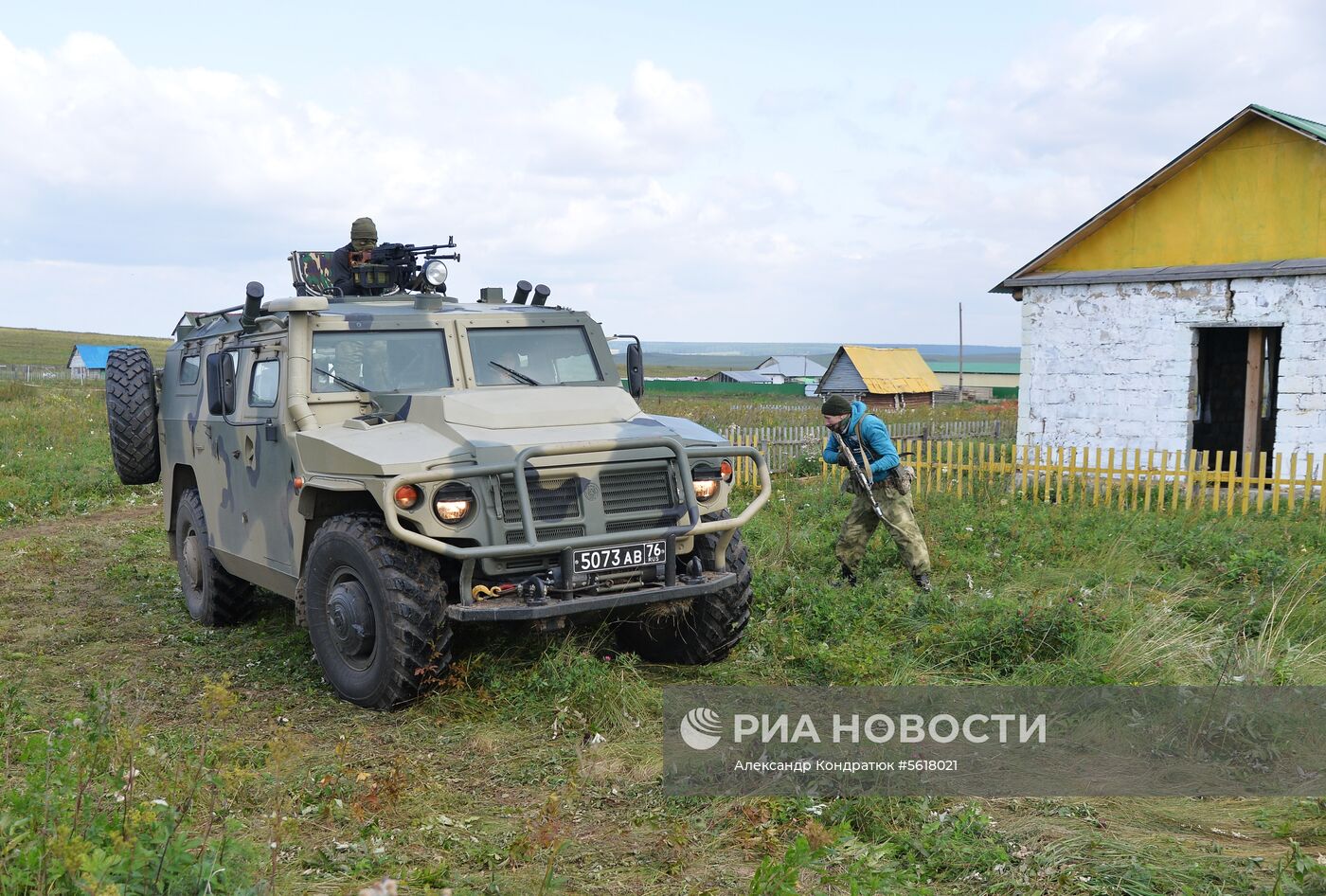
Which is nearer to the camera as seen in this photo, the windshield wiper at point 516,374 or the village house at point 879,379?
the windshield wiper at point 516,374

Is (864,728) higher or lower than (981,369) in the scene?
lower

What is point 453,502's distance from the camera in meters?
5.49

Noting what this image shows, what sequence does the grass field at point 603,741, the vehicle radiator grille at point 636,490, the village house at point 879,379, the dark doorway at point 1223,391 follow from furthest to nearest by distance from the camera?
1. the village house at point 879,379
2. the dark doorway at point 1223,391
3. the vehicle radiator grille at point 636,490
4. the grass field at point 603,741

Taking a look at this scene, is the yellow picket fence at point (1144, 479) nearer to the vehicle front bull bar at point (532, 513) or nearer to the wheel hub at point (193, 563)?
the vehicle front bull bar at point (532, 513)

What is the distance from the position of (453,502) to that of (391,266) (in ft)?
12.1

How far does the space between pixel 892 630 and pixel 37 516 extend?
10.5 meters

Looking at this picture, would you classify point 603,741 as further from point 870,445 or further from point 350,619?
point 870,445

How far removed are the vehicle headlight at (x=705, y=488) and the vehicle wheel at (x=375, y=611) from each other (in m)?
1.45

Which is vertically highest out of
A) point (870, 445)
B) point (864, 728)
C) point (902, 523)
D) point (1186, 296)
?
point (1186, 296)

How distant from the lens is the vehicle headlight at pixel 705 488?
20.3ft

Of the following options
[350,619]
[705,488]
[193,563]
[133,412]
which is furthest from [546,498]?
[133,412]

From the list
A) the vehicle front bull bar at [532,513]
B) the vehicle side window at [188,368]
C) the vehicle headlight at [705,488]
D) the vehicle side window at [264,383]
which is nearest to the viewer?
the vehicle front bull bar at [532,513]

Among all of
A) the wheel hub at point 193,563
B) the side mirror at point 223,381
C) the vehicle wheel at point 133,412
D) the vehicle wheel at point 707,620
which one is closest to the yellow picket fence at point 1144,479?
the vehicle wheel at point 707,620

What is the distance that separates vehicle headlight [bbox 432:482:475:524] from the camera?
5.47 m
